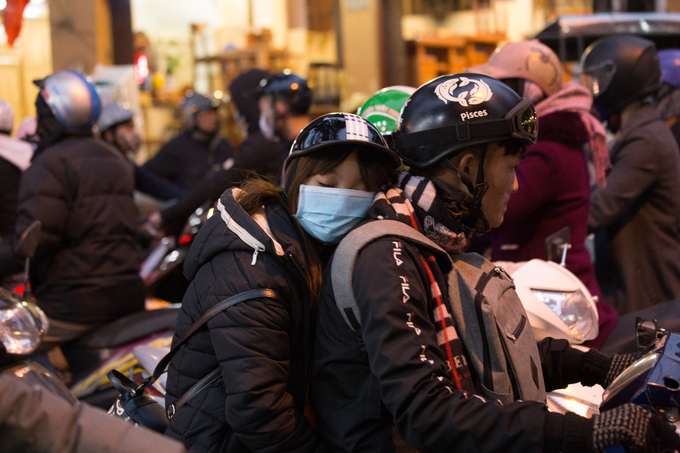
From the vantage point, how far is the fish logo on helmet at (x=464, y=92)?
5.97 feet

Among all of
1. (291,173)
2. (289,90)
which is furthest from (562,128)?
(289,90)

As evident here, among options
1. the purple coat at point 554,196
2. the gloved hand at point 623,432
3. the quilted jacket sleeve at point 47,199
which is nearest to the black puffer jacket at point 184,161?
the quilted jacket sleeve at point 47,199

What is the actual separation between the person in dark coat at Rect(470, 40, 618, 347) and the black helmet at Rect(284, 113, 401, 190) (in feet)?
4.06

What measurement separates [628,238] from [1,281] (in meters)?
3.77

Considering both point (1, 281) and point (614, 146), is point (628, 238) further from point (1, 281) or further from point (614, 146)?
point (1, 281)

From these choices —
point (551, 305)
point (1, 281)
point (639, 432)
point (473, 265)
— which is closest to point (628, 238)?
point (551, 305)

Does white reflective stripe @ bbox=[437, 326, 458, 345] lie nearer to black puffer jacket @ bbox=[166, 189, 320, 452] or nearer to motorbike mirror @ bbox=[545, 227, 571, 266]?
black puffer jacket @ bbox=[166, 189, 320, 452]

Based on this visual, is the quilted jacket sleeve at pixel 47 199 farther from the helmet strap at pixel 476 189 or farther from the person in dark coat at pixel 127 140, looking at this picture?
the helmet strap at pixel 476 189

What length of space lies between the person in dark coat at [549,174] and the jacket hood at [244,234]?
136 cm

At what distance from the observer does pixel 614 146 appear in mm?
3850

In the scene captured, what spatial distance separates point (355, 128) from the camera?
1.82m

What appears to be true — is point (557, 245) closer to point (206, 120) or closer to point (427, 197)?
point (427, 197)

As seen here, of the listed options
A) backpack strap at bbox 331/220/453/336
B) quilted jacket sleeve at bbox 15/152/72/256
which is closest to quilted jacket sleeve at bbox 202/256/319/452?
backpack strap at bbox 331/220/453/336

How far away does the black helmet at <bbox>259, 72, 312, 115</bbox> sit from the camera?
4484 millimetres
